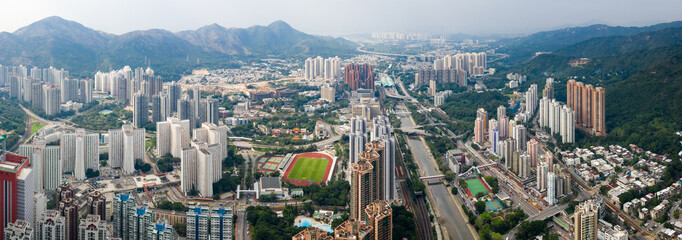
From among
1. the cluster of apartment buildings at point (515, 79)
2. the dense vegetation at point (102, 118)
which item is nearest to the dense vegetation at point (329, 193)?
the dense vegetation at point (102, 118)

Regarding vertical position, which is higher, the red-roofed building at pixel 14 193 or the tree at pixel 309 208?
the red-roofed building at pixel 14 193

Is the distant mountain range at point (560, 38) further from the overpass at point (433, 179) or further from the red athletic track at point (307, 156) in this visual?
the overpass at point (433, 179)

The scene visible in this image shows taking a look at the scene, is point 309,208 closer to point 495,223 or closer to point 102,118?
point 495,223

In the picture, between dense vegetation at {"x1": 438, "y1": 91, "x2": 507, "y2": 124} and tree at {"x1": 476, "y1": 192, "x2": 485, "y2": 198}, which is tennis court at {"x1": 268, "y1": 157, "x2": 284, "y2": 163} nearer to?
tree at {"x1": 476, "y1": 192, "x2": 485, "y2": 198}

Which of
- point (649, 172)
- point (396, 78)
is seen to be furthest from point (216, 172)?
point (396, 78)

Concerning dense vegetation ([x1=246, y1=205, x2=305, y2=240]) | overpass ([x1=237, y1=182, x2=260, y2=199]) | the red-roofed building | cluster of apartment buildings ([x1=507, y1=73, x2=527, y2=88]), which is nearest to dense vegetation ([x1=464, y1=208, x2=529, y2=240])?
dense vegetation ([x1=246, y1=205, x2=305, y2=240])

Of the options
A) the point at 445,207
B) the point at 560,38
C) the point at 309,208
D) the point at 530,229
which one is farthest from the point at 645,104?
the point at 560,38
